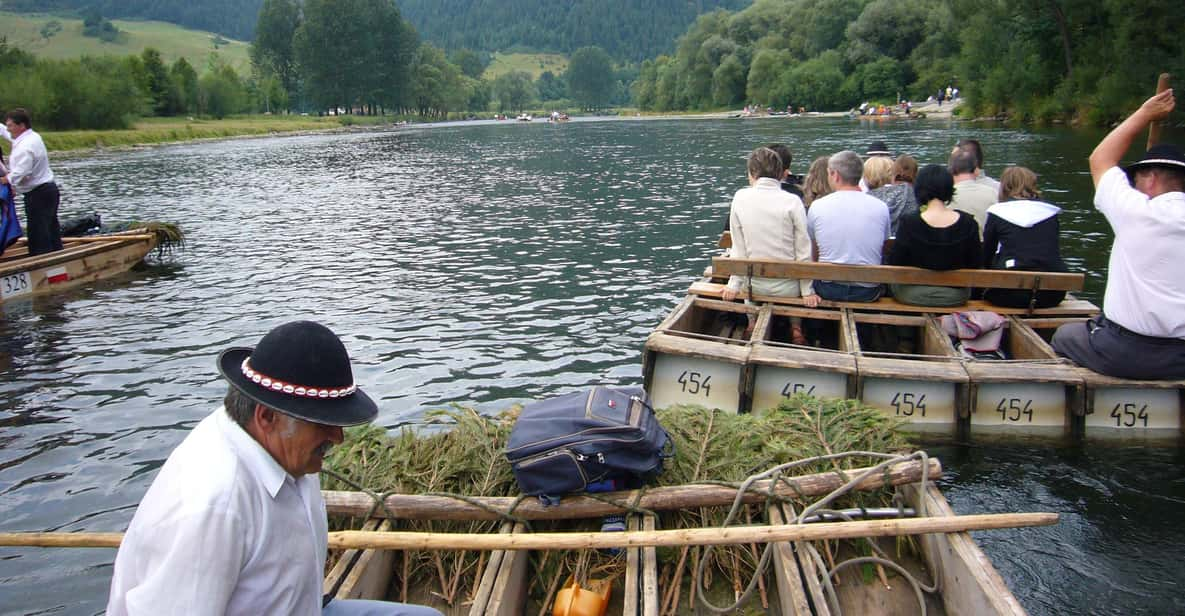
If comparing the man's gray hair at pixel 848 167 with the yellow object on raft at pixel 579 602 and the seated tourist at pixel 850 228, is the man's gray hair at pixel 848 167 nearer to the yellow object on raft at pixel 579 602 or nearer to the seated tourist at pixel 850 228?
the seated tourist at pixel 850 228

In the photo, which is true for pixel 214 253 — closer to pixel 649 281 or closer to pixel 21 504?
pixel 649 281

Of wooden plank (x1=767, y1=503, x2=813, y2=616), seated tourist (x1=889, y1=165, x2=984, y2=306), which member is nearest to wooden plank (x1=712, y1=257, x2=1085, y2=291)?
seated tourist (x1=889, y1=165, x2=984, y2=306)

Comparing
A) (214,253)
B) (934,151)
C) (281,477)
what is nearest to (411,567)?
(281,477)

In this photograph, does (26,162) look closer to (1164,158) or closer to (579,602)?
(579,602)

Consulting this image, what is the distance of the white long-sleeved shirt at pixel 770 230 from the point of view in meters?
9.18

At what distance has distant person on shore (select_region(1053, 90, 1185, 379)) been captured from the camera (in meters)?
6.57

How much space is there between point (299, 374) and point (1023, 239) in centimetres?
859

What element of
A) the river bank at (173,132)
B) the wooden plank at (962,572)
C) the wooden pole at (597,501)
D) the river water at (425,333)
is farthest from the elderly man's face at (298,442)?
the river bank at (173,132)

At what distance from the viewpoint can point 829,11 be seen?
129m

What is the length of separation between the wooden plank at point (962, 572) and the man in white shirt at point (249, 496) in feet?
10.3

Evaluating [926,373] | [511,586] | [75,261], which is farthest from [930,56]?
[511,586]

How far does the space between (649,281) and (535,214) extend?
10.7 m

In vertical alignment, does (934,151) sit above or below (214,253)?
above

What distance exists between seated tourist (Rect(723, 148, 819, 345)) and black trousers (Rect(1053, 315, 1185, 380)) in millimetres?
2739
